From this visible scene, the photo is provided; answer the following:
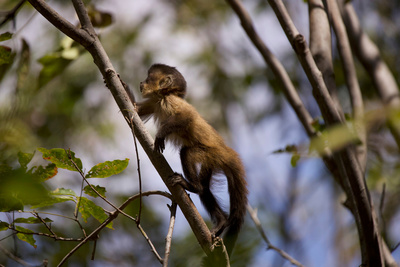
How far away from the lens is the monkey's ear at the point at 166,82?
6.07m

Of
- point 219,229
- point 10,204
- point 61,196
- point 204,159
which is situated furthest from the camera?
point 204,159

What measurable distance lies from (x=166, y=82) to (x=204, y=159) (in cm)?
152

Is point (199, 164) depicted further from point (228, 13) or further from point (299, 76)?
point (228, 13)

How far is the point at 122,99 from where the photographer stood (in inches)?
129

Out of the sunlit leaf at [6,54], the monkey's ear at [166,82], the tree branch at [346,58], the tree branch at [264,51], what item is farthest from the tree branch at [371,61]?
the sunlit leaf at [6,54]

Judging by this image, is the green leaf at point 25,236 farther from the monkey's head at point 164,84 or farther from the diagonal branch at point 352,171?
the monkey's head at point 164,84

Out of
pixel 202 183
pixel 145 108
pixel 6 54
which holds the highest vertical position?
pixel 145 108

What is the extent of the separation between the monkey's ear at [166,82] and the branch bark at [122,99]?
2.70 meters

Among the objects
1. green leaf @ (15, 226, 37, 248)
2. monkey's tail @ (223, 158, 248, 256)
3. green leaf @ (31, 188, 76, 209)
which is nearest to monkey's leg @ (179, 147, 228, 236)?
monkey's tail @ (223, 158, 248, 256)

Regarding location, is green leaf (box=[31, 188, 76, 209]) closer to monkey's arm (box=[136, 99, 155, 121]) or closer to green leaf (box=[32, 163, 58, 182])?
green leaf (box=[32, 163, 58, 182])

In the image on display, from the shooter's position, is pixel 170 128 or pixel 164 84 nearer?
pixel 170 128

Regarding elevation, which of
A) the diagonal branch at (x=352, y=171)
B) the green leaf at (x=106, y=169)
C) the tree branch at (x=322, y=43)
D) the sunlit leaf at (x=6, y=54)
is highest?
the sunlit leaf at (x=6, y=54)

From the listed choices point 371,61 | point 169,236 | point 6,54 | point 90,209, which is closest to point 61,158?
point 90,209

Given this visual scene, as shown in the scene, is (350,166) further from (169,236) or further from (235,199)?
(235,199)
